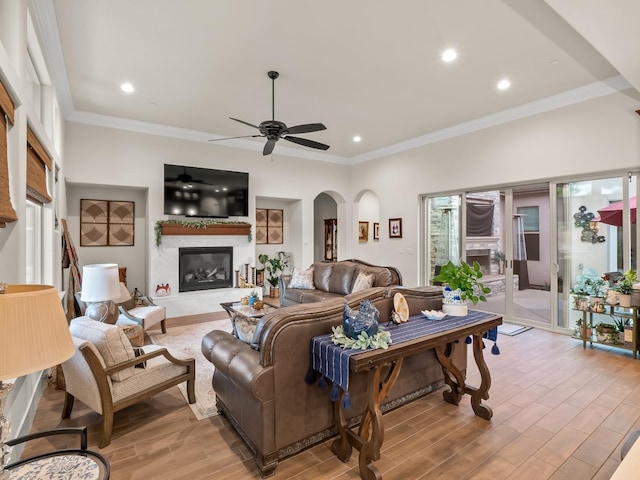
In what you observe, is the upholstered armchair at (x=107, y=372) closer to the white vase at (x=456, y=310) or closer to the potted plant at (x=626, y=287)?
the white vase at (x=456, y=310)

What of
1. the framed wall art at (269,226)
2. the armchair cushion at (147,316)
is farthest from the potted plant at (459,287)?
the framed wall art at (269,226)

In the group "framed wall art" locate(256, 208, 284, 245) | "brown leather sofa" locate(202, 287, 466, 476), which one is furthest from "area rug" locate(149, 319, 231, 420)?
"framed wall art" locate(256, 208, 284, 245)

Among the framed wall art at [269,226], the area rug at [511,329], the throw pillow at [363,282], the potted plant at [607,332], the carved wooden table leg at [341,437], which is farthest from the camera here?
the framed wall art at [269,226]

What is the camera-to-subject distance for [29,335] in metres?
1.07

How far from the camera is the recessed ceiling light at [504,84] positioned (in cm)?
430

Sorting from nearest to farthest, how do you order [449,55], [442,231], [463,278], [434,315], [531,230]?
1. [434,315]
2. [463,278]
3. [449,55]
4. [531,230]
5. [442,231]

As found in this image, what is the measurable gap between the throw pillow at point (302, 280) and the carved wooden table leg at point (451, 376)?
3531 mm

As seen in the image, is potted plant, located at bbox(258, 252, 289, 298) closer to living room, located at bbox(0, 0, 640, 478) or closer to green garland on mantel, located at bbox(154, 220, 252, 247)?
living room, located at bbox(0, 0, 640, 478)

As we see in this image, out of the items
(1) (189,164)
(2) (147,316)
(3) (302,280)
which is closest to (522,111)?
(3) (302,280)

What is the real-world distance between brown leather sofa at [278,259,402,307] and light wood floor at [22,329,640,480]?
2.21m

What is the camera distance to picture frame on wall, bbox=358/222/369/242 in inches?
331

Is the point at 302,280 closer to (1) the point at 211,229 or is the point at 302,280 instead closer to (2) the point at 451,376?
(1) the point at 211,229

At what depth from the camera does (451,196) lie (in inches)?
253

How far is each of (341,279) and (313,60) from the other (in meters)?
3.47
